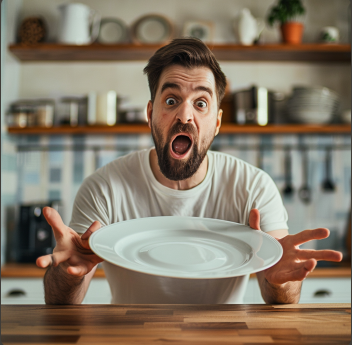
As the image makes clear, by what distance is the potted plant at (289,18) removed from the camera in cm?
216

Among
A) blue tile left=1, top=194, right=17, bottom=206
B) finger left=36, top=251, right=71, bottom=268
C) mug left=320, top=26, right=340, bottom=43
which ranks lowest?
blue tile left=1, top=194, right=17, bottom=206

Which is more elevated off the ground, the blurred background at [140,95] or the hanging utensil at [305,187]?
the blurred background at [140,95]

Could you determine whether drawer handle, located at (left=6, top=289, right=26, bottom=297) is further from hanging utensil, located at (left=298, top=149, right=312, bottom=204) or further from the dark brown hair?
hanging utensil, located at (left=298, top=149, right=312, bottom=204)

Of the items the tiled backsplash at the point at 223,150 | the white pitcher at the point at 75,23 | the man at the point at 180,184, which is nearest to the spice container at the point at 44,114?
the tiled backsplash at the point at 223,150

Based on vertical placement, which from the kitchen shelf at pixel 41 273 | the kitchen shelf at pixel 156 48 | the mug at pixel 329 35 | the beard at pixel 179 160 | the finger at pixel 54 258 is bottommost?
the kitchen shelf at pixel 41 273

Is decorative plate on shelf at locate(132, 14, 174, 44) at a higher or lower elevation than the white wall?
higher

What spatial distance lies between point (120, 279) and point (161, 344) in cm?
58

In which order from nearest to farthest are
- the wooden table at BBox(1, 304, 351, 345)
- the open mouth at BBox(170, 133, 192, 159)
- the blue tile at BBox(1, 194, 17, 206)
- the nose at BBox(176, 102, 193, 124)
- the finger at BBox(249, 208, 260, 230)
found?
the wooden table at BBox(1, 304, 351, 345), the finger at BBox(249, 208, 260, 230), the nose at BBox(176, 102, 193, 124), the open mouth at BBox(170, 133, 192, 159), the blue tile at BBox(1, 194, 17, 206)

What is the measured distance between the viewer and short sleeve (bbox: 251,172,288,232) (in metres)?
1.06

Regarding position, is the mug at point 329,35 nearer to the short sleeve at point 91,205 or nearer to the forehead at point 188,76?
the forehead at point 188,76

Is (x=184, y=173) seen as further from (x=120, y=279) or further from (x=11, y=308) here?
(x=11, y=308)

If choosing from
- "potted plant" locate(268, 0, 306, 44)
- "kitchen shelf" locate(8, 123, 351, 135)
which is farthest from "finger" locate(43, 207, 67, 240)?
"potted plant" locate(268, 0, 306, 44)

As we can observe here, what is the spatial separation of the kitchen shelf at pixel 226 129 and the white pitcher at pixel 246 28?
0.55m

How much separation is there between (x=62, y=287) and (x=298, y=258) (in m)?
0.56
